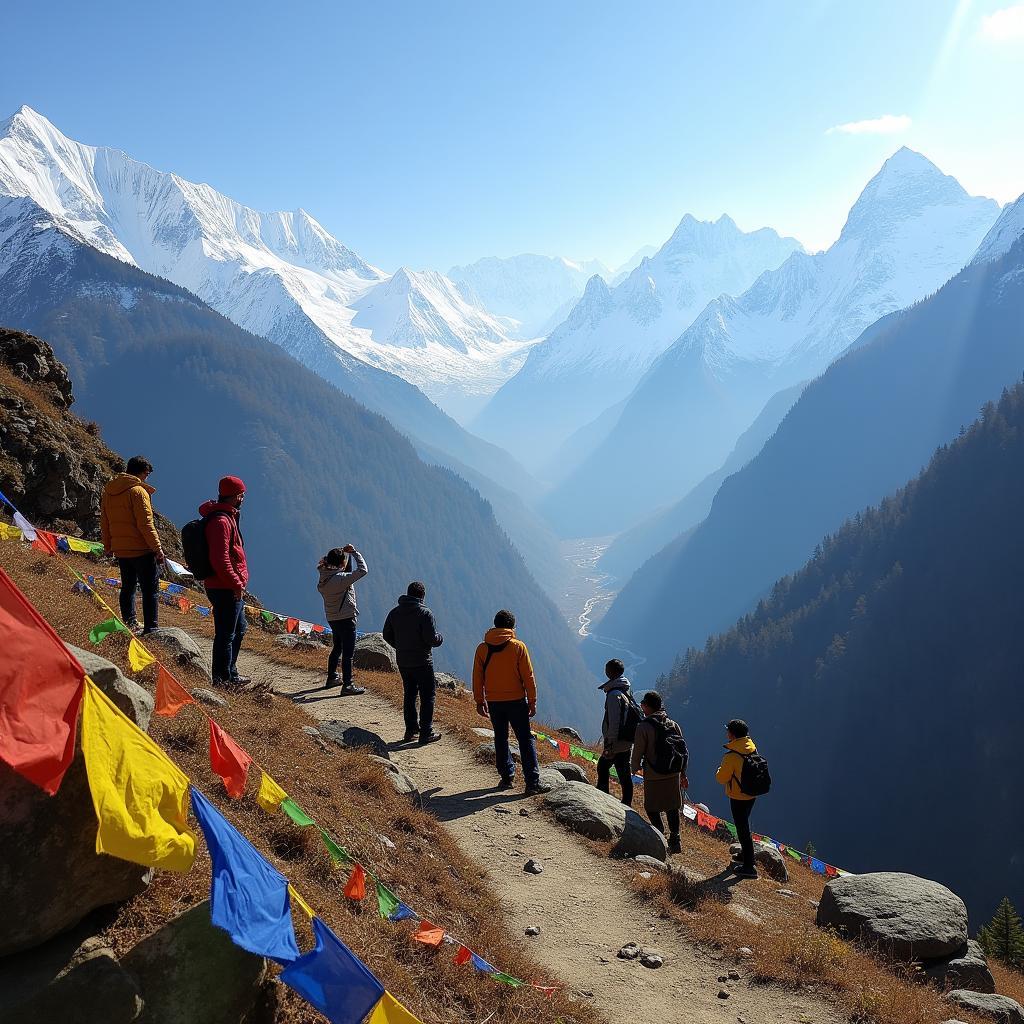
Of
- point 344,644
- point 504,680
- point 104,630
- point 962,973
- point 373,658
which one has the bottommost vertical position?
point 373,658

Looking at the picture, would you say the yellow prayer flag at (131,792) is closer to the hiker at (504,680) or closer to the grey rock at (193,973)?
the grey rock at (193,973)

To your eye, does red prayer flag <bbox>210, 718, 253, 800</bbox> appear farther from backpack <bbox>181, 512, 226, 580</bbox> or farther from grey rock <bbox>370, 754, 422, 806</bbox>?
backpack <bbox>181, 512, 226, 580</bbox>

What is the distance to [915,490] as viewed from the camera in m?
169

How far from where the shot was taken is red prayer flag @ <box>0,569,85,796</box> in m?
3.62

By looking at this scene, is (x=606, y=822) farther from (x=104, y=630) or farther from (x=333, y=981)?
(x=104, y=630)

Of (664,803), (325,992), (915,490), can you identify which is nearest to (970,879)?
(915,490)

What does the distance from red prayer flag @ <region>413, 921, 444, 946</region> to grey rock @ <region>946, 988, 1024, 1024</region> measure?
7.50 meters

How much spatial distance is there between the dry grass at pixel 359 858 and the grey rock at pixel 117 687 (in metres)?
1.38

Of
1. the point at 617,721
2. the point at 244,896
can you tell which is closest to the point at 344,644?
the point at 617,721

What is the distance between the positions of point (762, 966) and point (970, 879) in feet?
430

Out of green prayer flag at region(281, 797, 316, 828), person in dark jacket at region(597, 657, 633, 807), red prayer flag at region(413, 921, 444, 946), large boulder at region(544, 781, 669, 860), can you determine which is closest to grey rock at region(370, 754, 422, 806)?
large boulder at region(544, 781, 669, 860)

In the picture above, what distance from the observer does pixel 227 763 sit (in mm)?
6816

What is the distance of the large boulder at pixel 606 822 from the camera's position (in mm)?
11398

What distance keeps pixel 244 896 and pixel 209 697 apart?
294 inches
